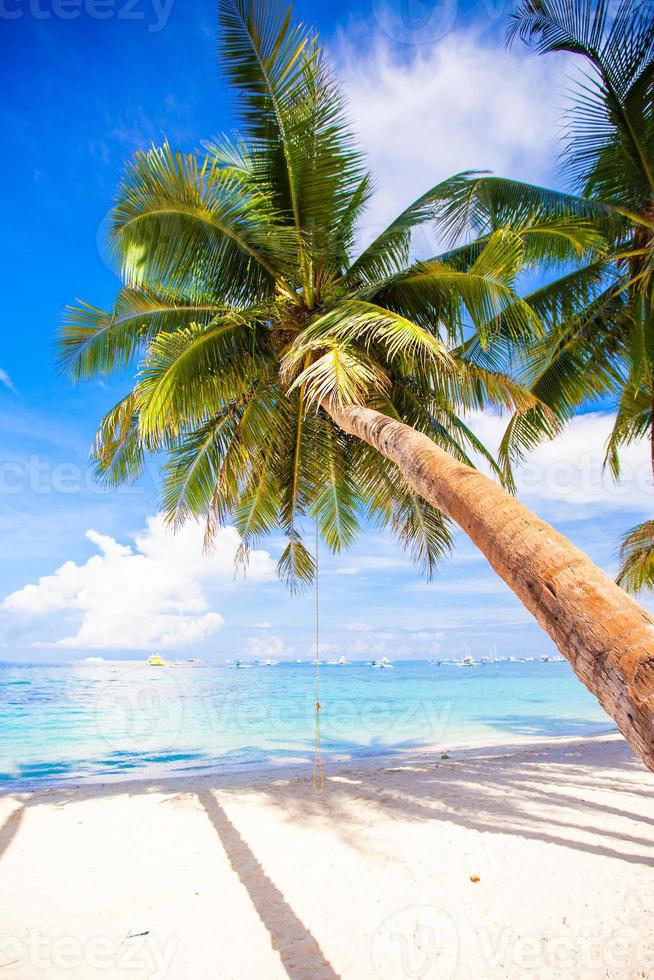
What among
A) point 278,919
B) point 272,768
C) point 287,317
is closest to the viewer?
point 278,919

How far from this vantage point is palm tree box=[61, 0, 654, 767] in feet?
18.0

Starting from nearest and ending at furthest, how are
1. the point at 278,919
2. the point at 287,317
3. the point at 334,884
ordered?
the point at 278,919 < the point at 334,884 < the point at 287,317

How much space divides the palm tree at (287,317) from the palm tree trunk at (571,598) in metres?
0.41

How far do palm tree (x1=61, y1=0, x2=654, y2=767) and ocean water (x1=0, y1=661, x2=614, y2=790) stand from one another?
768 cm

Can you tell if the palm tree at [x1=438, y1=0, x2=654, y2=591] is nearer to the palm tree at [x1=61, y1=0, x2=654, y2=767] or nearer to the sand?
the palm tree at [x1=61, y1=0, x2=654, y2=767]

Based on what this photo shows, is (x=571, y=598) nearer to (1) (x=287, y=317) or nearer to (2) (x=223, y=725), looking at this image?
(1) (x=287, y=317)

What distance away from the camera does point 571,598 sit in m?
1.94

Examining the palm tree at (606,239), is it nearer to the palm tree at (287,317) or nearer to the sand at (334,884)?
the palm tree at (287,317)

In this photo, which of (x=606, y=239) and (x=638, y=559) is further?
(x=638, y=559)

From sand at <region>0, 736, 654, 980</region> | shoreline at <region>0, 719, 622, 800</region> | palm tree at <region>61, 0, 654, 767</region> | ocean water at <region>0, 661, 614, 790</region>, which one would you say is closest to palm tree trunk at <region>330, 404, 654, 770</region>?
palm tree at <region>61, 0, 654, 767</region>

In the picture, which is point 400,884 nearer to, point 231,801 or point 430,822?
point 430,822

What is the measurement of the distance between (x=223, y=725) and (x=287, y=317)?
1742cm

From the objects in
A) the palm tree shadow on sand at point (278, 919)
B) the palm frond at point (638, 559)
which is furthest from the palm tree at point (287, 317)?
the palm frond at point (638, 559)

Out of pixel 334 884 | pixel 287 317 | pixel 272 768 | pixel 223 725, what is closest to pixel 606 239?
pixel 287 317
